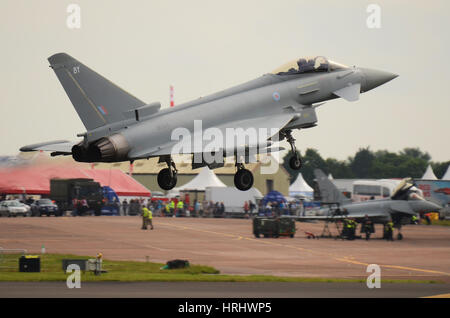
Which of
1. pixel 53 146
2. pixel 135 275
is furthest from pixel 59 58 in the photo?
pixel 135 275

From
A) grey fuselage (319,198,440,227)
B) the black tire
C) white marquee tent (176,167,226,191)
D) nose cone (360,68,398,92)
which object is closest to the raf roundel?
the black tire

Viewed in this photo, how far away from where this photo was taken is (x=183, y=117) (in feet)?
103

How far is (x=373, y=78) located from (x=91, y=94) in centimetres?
1322

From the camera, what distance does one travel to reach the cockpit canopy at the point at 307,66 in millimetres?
34219

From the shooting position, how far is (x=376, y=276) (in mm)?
61625

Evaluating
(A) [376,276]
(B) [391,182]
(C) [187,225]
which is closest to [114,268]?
(A) [376,276]

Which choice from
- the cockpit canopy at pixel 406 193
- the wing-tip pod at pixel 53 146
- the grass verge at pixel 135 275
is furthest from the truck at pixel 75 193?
the wing-tip pod at pixel 53 146

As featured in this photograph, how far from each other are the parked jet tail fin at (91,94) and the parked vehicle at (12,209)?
2849 inches

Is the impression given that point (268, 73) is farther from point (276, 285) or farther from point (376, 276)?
point (376, 276)

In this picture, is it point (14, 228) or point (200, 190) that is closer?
point (14, 228)

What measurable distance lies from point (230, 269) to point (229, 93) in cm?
3388

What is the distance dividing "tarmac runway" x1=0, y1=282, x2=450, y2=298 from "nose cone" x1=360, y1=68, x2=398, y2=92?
52.4 ft

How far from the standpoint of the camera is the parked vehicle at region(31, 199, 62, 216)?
336 feet

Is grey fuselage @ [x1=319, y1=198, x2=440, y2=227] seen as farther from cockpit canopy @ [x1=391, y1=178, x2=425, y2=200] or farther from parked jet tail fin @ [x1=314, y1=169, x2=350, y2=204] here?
parked jet tail fin @ [x1=314, y1=169, x2=350, y2=204]
